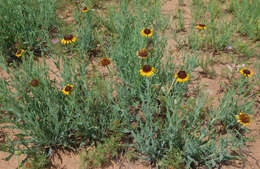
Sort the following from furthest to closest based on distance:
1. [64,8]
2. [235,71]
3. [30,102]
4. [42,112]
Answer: [64,8] → [235,71] → [42,112] → [30,102]

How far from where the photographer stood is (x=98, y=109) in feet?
6.68

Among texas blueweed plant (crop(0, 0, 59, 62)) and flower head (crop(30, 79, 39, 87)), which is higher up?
texas blueweed plant (crop(0, 0, 59, 62))

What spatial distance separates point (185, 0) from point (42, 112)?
3766 millimetres

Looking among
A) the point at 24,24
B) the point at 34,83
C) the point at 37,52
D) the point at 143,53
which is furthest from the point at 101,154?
the point at 24,24

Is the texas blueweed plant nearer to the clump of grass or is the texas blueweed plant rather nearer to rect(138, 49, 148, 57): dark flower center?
rect(138, 49, 148, 57): dark flower center

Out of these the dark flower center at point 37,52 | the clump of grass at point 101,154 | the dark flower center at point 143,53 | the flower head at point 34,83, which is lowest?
the clump of grass at point 101,154

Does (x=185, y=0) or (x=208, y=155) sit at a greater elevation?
(x=185, y=0)

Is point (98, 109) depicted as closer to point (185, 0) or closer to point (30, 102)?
point (30, 102)

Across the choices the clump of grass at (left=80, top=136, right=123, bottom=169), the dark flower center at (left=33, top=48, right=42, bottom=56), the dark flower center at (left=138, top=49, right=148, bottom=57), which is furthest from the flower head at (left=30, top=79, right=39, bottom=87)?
the dark flower center at (left=33, top=48, right=42, bottom=56)

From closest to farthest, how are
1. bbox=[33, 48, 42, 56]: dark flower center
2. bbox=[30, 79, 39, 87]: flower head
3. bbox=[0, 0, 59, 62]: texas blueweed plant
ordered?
bbox=[30, 79, 39, 87]: flower head, bbox=[0, 0, 59, 62]: texas blueweed plant, bbox=[33, 48, 42, 56]: dark flower center

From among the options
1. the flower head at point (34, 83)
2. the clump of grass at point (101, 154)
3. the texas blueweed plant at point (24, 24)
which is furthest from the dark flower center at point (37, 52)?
the clump of grass at point (101, 154)

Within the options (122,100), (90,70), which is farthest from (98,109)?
(90,70)

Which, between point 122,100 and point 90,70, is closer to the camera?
point 122,100

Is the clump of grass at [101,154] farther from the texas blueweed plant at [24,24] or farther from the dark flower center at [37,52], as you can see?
the dark flower center at [37,52]
